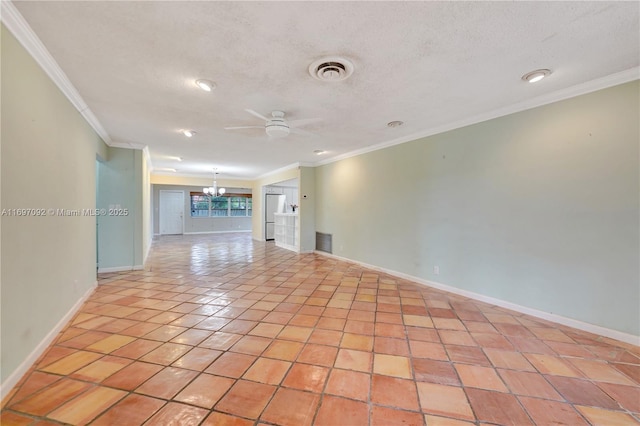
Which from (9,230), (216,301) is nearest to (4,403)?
(9,230)

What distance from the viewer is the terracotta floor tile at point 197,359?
1.92 metres

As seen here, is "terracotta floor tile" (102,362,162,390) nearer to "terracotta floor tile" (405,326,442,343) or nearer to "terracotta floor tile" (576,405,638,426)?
"terracotta floor tile" (405,326,442,343)

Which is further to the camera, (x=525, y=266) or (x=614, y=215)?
(x=525, y=266)

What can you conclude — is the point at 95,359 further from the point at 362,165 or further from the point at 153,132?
the point at 362,165

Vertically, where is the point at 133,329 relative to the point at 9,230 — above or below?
below

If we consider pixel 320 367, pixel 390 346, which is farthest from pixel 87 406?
pixel 390 346

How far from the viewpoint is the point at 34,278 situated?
1.97 metres

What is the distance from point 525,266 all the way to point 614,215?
2.95ft

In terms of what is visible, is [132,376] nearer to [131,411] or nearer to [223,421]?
[131,411]

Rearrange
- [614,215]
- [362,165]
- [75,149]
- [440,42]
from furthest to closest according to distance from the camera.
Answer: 1. [362,165]
2. [75,149]
3. [614,215]
4. [440,42]

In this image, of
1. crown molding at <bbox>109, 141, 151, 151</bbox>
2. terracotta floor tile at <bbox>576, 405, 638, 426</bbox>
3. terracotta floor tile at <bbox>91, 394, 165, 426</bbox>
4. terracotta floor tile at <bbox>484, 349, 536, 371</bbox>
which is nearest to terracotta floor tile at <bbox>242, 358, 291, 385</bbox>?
terracotta floor tile at <bbox>91, 394, 165, 426</bbox>

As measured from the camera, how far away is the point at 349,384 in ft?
5.73

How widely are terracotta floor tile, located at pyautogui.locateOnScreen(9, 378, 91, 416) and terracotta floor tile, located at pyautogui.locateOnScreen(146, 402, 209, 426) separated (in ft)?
2.12

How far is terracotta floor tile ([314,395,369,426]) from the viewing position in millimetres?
1429
